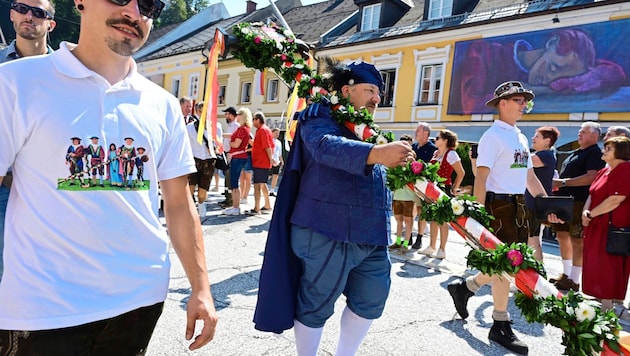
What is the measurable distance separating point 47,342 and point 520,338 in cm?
339

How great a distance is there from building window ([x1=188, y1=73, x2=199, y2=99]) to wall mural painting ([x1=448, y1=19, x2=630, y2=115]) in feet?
57.5

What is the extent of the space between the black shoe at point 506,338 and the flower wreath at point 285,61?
5.92ft

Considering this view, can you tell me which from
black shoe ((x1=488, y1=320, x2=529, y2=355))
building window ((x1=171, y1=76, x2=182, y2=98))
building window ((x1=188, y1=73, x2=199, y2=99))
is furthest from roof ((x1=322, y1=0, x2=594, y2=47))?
black shoe ((x1=488, y1=320, x2=529, y2=355))

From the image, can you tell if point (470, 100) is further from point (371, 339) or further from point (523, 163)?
point (371, 339)

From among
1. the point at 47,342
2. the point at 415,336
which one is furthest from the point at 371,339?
the point at 47,342

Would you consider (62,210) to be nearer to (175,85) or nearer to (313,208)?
(313,208)

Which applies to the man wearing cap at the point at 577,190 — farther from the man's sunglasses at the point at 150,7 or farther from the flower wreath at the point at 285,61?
the man's sunglasses at the point at 150,7

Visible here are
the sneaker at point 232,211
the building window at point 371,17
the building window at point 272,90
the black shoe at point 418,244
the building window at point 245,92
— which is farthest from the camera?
the building window at point 245,92

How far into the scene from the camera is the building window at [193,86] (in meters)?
29.3

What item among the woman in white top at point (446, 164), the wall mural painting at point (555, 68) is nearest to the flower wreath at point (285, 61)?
the woman in white top at point (446, 164)

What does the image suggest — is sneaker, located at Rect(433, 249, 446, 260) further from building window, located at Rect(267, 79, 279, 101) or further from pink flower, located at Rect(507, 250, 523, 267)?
building window, located at Rect(267, 79, 279, 101)

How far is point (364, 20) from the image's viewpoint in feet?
70.1

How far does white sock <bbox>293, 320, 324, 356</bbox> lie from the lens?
2.46m

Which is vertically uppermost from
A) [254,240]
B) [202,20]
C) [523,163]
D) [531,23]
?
[202,20]
